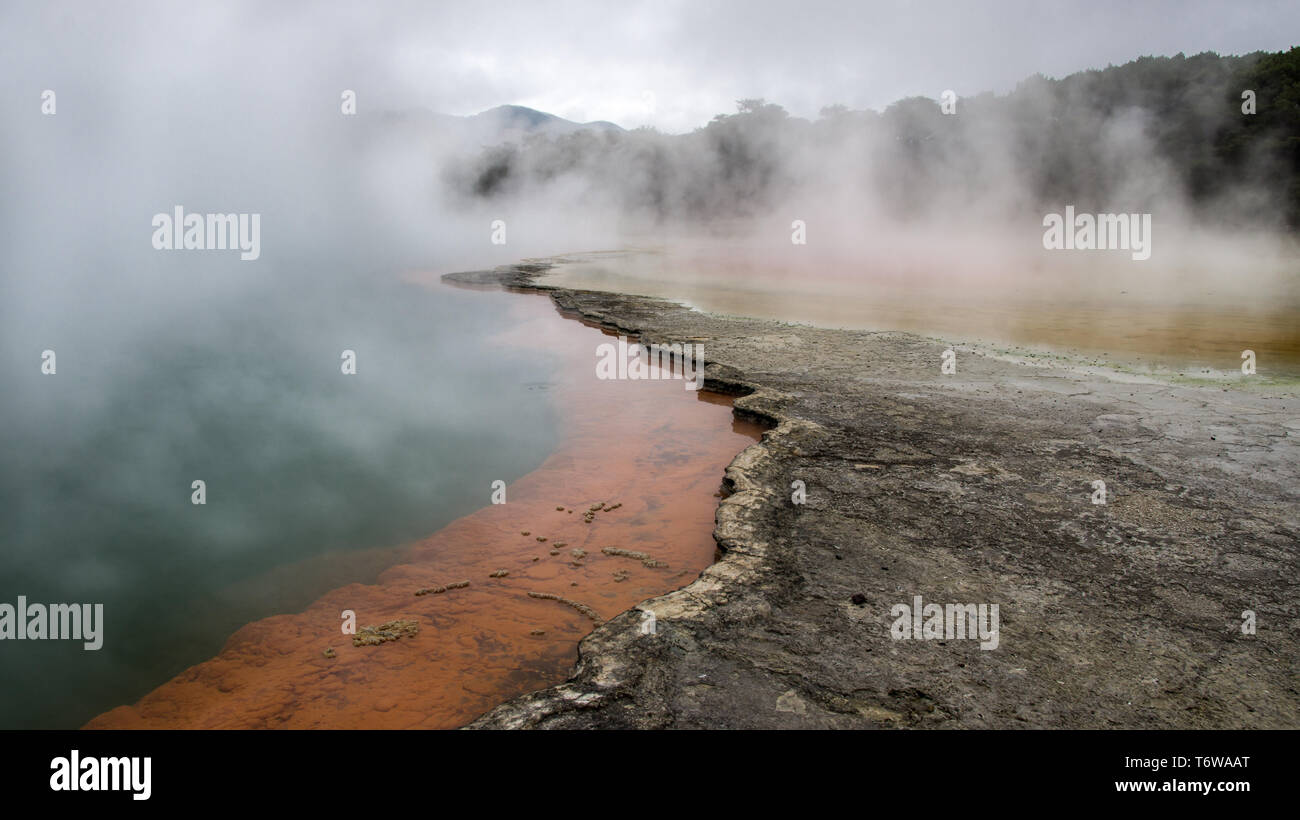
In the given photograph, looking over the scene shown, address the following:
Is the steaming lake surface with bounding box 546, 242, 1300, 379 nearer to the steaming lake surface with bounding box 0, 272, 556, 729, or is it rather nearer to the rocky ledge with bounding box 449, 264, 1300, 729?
the rocky ledge with bounding box 449, 264, 1300, 729

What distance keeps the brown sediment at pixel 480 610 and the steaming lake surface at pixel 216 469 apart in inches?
9.8

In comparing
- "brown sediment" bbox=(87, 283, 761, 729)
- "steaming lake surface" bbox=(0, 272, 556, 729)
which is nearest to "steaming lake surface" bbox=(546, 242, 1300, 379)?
"steaming lake surface" bbox=(0, 272, 556, 729)

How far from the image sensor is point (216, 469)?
5.55 metres

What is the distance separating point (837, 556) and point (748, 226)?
27.1 m

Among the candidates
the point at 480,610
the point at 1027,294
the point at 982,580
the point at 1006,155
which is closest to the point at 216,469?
the point at 480,610

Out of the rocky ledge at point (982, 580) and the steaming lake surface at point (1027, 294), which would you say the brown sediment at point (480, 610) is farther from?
the steaming lake surface at point (1027, 294)

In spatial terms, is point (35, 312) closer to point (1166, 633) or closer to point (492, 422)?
point (492, 422)

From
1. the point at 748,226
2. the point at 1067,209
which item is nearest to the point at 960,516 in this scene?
the point at 1067,209

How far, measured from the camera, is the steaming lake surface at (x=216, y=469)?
362 cm

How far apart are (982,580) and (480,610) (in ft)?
7.53

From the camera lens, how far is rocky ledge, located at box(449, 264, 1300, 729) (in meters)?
2.28

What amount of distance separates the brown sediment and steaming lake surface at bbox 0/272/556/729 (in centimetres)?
25

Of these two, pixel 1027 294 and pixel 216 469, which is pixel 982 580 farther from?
pixel 1027 294

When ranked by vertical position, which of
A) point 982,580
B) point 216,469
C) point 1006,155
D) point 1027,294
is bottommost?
point 982,580
